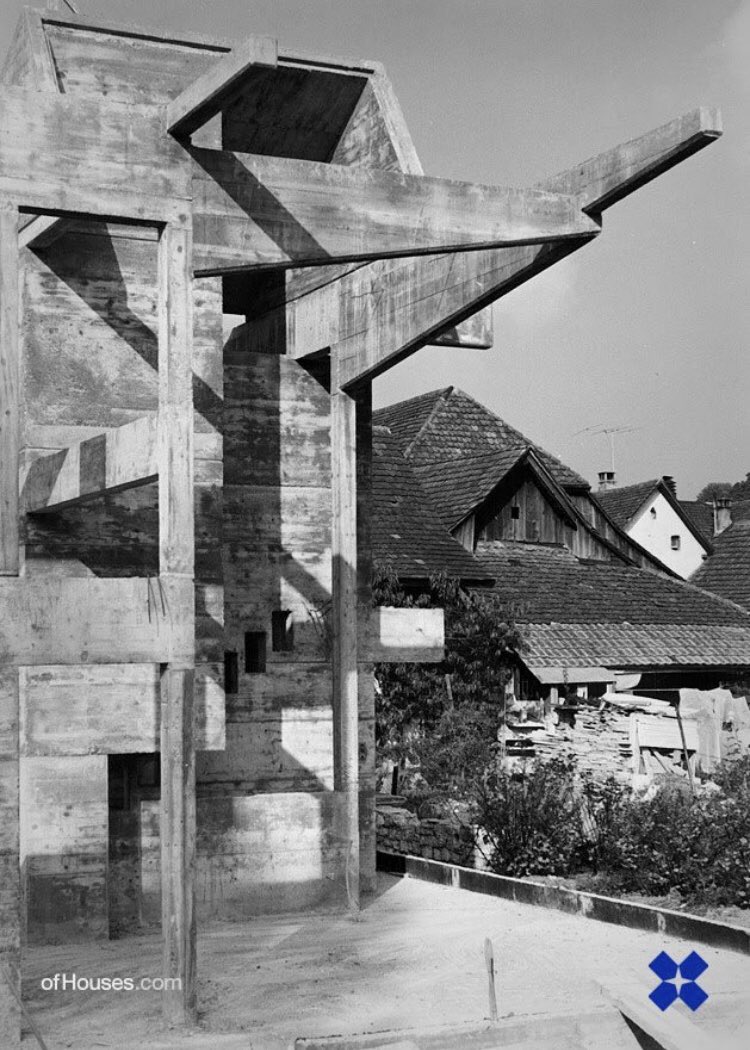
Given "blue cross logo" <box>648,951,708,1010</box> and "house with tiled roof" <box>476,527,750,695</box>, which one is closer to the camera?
"blue cross logo" <box>648,951,708,1010</box>

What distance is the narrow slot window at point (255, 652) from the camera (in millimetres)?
13789

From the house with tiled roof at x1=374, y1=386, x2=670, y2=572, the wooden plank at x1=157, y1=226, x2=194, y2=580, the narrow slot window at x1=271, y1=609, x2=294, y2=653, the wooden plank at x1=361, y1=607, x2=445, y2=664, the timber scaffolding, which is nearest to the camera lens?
the timber scaffolding

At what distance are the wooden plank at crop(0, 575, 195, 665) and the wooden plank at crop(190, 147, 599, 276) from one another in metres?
2.45

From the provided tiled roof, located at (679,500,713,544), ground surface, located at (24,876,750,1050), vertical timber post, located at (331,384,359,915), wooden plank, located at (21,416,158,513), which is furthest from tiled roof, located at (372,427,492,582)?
tiled roof, located at (679,500,713,544)

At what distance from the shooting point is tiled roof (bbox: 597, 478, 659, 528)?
49.0m

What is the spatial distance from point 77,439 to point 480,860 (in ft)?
20.7

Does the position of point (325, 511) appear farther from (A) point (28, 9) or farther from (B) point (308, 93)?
(A) point (28, 9)

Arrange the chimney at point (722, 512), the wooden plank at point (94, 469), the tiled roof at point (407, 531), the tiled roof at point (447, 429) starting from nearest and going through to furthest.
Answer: the wooden plank at point (94, 469) → the tiled roof at point (407, 531) → the tiled roof at point (447, 429) → the chimney at point (722, 512)

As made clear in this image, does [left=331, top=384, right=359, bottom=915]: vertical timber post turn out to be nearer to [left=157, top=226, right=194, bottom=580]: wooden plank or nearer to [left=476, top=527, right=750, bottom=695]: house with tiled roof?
[left=157, top=226, right=194, bottom=580]: wooden plank

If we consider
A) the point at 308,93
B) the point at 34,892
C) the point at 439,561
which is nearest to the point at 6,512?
the point at 34,892

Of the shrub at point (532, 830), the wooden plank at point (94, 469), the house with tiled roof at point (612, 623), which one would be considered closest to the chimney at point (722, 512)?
the house with tiled roof at point (612, 623)

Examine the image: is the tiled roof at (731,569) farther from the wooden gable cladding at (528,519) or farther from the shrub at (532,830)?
the shrub at (532,830)

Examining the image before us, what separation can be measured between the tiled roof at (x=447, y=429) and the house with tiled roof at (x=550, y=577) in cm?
4

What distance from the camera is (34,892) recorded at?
12.1 metres
